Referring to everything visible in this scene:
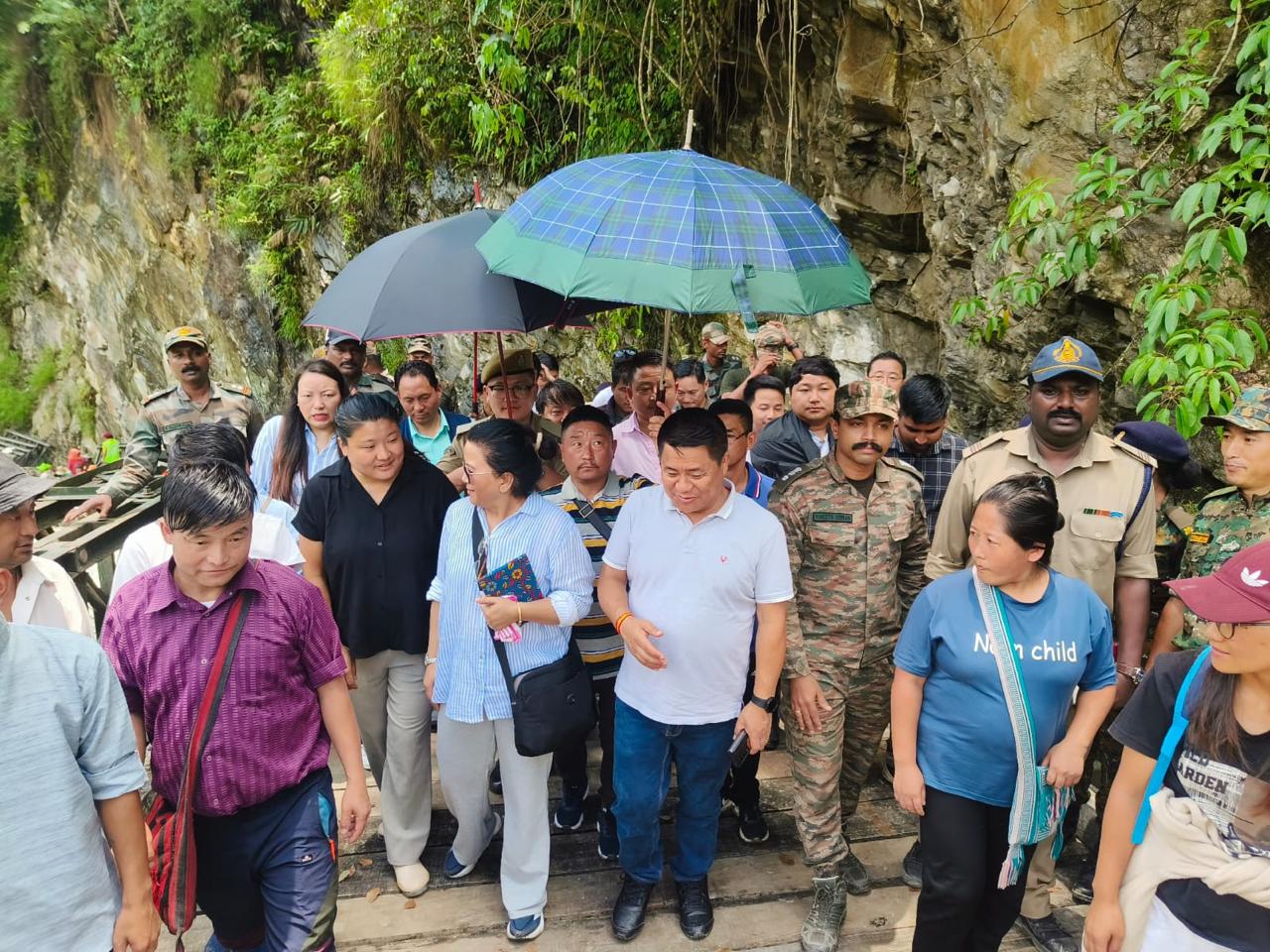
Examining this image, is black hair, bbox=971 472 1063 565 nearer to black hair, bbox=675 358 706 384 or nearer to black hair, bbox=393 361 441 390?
black hair, bbox=675 358 706 384

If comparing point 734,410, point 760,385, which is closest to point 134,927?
point 734,410

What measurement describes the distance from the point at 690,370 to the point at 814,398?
1.09 m

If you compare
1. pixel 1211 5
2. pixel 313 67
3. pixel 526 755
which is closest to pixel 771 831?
pixel 526 755

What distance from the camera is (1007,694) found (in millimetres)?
2340

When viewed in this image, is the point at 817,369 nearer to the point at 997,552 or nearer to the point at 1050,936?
the point at 997,552

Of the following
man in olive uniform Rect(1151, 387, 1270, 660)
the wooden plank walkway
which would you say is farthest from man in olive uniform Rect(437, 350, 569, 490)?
man in olive uniform Rect(1151, 387, 1270, 660)

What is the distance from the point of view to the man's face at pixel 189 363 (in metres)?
4.42

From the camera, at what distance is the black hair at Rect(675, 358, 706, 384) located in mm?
4896

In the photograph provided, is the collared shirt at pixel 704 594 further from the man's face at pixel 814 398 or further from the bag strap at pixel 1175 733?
the man's face at pixel 814 398

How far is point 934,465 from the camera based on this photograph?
3.94 m

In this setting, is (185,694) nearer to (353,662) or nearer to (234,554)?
(234,554)

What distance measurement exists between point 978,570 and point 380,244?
262cm

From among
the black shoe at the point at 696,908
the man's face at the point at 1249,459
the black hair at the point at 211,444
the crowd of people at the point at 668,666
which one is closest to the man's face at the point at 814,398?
the crowd of people at the point at 668,666

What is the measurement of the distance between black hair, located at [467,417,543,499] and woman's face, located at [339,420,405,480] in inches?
14.7
